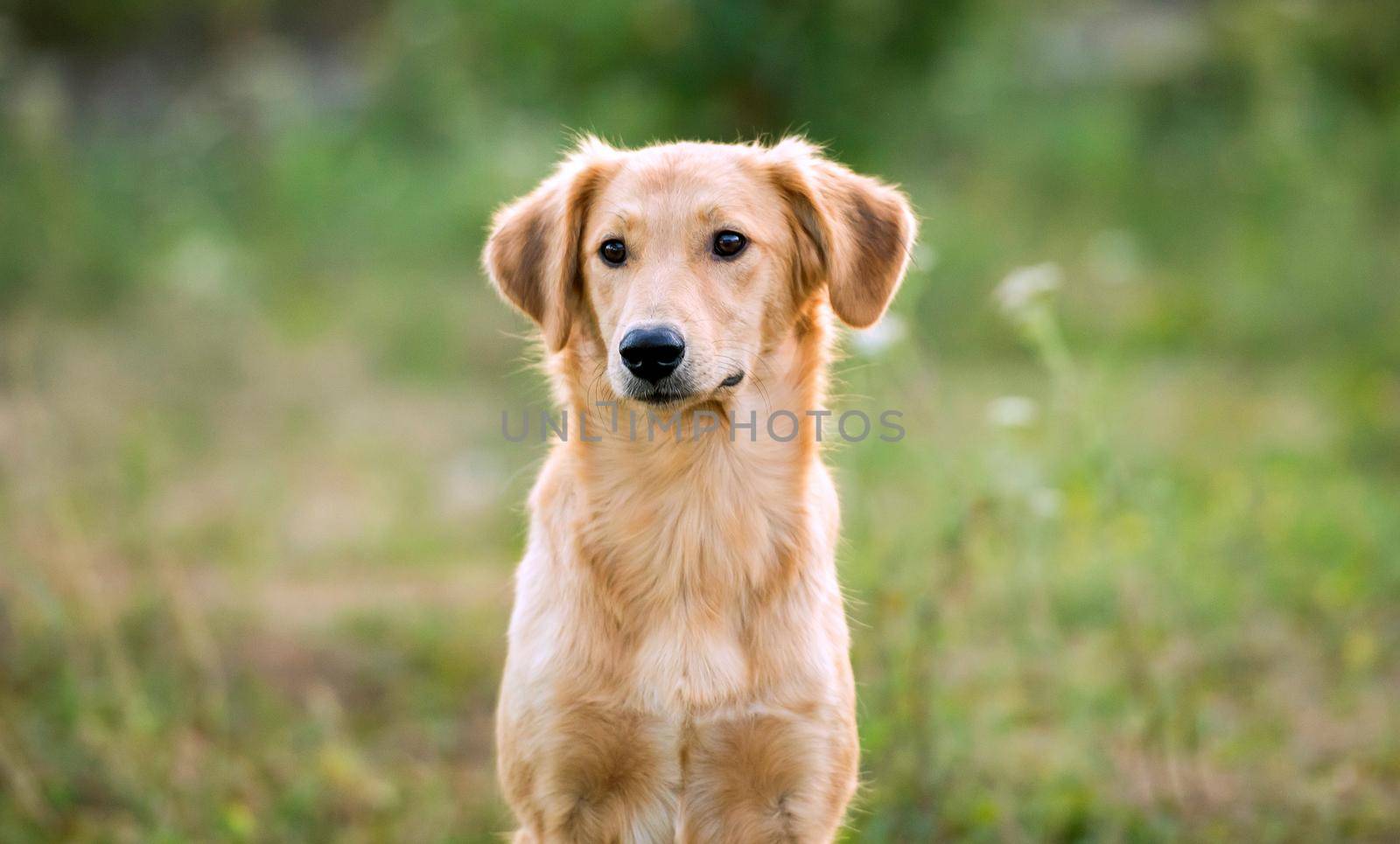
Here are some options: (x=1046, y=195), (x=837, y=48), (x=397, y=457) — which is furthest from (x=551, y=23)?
(x=1046, y=195)

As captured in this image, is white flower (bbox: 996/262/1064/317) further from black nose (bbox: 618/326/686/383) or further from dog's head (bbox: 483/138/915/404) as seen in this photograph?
black nose (bbox: 618/326/686/383)

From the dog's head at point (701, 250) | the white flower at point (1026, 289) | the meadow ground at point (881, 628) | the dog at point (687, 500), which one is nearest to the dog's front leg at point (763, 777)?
the dog at point (687, 500)

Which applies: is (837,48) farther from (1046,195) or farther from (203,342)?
(203,342)

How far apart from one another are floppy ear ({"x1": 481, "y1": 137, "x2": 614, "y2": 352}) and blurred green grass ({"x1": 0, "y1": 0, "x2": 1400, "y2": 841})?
→ 101cm

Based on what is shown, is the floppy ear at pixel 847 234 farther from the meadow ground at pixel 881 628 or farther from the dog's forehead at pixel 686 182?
the meadow ground at pixel 881 628

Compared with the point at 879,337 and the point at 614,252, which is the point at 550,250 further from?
the point at 879,337

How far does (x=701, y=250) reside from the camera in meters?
3.12

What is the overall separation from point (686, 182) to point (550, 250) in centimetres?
42

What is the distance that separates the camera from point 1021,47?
12.5 metres

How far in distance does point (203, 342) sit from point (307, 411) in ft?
3.40

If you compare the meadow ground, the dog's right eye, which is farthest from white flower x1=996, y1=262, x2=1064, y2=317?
the dog's right eye

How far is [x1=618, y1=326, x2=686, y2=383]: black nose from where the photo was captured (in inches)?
112

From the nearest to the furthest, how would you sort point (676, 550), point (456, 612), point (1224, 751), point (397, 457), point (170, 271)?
point (676, 550), point (1224, 751), point (456, 612), point (397, 457), point (170, 271)

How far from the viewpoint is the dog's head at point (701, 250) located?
303 cm
